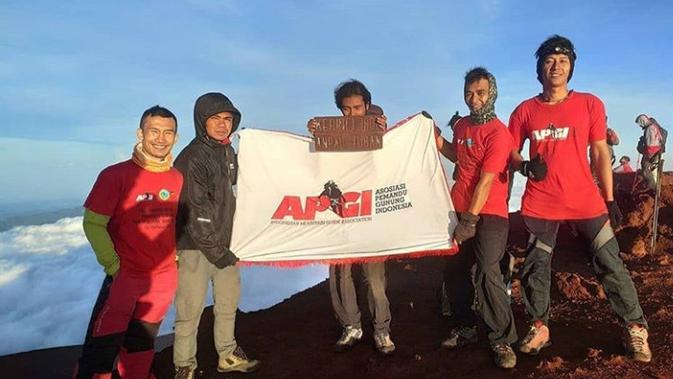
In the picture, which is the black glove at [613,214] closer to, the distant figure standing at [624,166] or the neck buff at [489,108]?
the neck buff at [489,108]

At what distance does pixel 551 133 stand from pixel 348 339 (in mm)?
2838

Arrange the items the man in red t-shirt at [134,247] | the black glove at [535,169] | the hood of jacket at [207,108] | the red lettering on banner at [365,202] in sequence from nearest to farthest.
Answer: the man in red t-shirt at [134,247] → the black glove at [535,169] → the hood of jacket at [207,108] → the red lettering on banner at [365,202]

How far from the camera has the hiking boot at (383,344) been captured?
483cm

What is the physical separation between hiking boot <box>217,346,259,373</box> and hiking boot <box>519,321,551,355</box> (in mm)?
2646

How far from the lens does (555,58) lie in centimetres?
429

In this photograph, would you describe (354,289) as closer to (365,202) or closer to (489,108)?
(365,202)

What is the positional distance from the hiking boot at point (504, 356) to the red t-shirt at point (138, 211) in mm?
3027

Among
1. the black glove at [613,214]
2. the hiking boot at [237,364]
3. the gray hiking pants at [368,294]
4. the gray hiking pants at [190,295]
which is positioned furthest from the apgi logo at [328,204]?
the black glove at [613,214]

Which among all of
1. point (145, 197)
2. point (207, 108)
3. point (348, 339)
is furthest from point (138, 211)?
point (348, 339)

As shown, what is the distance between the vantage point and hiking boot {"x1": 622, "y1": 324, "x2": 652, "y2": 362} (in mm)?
4262

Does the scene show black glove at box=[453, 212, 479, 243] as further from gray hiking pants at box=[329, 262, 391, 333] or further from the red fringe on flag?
gray hiking pants at box=[329, 262, 391, 333]

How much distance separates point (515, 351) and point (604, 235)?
4.49ft

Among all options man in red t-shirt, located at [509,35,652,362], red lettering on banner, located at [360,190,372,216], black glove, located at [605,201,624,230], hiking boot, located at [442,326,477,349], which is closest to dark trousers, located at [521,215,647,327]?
man in red t-shirt, located at [509,35,652,362]

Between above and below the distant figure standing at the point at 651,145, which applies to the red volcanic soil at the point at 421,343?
below
